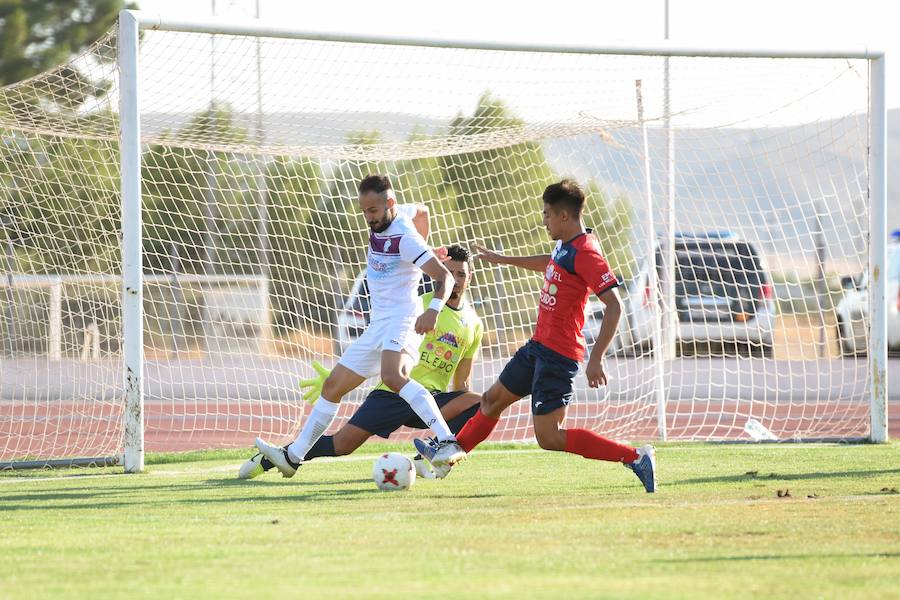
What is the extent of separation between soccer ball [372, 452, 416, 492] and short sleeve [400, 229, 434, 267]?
1139 mm

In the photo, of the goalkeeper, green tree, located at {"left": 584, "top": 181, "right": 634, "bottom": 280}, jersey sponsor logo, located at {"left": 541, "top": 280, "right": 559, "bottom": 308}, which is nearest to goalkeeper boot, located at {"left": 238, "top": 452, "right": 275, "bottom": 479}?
the goalkeeper

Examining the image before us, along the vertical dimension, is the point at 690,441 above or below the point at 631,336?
below

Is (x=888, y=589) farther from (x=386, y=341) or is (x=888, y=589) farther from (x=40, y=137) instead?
(x=40, y=137)

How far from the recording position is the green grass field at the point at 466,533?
3.96 m

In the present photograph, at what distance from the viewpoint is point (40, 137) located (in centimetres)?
988

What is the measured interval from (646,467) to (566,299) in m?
1.02

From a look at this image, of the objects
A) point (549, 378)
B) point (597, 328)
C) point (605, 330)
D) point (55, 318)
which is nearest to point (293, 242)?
point (55, 318)

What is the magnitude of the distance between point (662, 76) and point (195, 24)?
13.4ft

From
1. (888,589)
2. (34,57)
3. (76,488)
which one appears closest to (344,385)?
(76,488)

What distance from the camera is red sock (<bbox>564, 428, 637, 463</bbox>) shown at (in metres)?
6.59

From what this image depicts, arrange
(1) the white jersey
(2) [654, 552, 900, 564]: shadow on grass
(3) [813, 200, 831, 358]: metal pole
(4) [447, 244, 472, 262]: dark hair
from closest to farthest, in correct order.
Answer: (2) [654, 552, 900, 564]: shadow on grass, (1) the white jersey, (4) [447, 244, 472, 262]: dark hair, (3) [813, 200, 831, 358]: metal pole

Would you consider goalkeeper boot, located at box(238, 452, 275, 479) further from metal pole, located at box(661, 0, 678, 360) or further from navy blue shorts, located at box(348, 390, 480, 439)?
metal pole, located at box(661, 0, 678, 360)

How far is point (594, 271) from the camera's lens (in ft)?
21.1

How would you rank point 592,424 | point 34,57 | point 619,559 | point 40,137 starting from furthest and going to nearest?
point 34,57 < point 592,424 < point 40,137 < point 619,559
